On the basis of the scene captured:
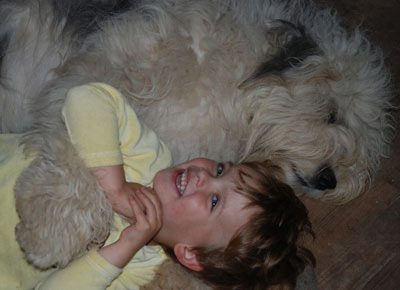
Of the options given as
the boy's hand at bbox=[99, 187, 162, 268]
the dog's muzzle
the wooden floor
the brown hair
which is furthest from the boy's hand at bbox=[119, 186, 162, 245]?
the wooden floor

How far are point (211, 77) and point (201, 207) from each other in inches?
24.2

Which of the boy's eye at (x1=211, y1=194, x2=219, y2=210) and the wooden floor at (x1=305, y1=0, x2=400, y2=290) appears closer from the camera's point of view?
the boy's eye at (x1=211, y1=194, x2=219, y2=210)

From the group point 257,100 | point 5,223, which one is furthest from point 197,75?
point 5,223

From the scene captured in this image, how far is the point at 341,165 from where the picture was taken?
89.8 inches

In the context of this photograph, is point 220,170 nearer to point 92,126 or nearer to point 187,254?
point 187,254

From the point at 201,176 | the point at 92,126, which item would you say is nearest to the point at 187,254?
the point at 201,176

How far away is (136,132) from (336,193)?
100 centimetres

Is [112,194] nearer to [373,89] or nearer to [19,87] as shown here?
[19,87]

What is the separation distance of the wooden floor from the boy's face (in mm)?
623

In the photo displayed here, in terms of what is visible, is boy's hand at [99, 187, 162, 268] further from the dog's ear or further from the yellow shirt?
the dog's ear

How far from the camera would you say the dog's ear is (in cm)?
221

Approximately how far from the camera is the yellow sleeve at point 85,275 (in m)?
1.79

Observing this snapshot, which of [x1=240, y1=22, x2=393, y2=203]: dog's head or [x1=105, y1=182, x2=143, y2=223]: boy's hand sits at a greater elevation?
[x1=240, y1=22, x2=393, y2=203]: dog's head

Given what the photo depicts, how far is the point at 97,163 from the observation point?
1.77m
